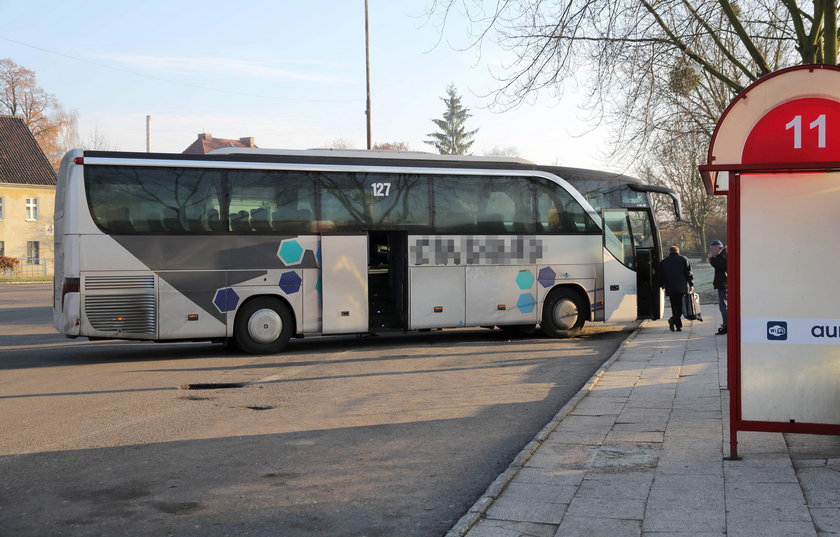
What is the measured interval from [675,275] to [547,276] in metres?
3.02

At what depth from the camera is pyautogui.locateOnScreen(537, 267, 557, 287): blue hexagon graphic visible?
1752 cm

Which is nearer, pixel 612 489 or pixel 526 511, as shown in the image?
pixel 526 511

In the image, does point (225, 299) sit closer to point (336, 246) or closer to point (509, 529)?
point (336, 246)

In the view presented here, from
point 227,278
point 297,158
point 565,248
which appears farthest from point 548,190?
point 227,278

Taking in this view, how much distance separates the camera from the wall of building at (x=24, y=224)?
55906 millimetres

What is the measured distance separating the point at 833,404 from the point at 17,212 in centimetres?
5837

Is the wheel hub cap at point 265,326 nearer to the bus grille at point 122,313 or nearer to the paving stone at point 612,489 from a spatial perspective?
the bus grille at point 122,313

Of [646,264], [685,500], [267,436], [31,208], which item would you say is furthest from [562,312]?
[31,208]

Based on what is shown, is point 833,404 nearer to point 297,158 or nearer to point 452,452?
point 452,452

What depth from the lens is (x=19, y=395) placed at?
35.3 ft

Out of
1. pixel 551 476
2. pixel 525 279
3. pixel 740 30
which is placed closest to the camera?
pixel 551 476

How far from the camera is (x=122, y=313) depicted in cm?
1406

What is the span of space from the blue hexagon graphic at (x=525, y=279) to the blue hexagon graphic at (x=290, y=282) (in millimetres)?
4565

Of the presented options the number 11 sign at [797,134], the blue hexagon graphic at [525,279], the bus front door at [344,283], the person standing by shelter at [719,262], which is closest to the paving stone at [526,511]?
the number 11 sign at [797,134]
